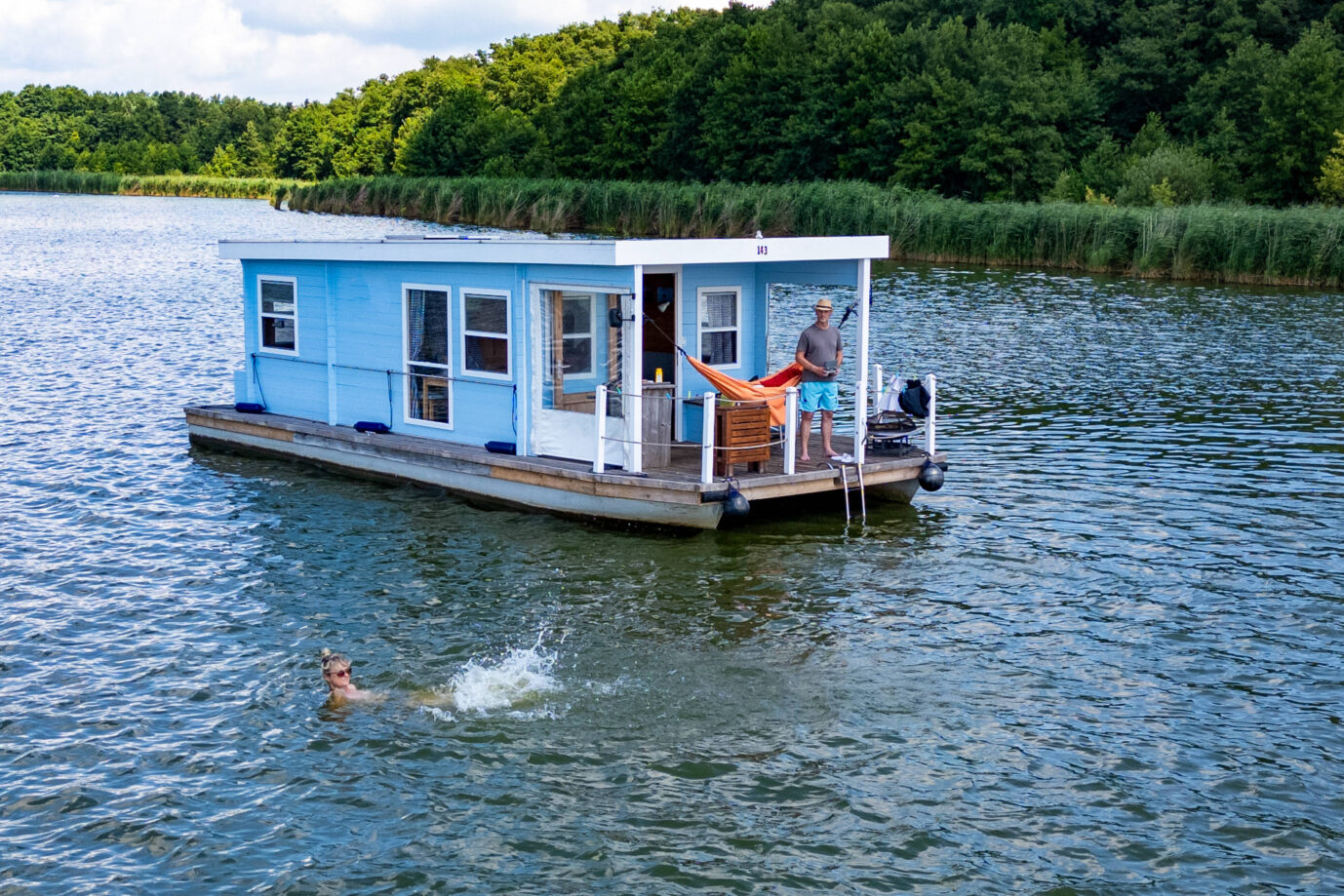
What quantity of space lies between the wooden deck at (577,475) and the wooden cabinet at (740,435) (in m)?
0.22

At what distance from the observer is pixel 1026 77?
71.2 m

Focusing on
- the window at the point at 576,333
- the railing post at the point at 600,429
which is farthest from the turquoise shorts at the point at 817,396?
the window at the point at 576,333

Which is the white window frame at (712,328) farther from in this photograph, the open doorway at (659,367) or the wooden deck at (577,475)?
the wooden deck at (577,475)

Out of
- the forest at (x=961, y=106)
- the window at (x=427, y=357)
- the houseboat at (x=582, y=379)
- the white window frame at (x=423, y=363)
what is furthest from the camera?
the forest at (x=961, y=106)

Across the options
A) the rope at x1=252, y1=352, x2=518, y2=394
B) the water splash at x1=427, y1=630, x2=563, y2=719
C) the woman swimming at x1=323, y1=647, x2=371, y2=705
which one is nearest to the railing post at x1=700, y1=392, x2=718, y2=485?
the rope at x1=252, y1=352, x2=518, y2=394

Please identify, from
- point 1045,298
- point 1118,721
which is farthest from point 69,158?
point 1118,721

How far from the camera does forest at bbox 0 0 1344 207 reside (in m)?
59.5

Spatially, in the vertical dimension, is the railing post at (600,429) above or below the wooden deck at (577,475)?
above

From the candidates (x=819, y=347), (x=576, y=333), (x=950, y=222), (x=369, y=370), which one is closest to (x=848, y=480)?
(x=819, y=347)

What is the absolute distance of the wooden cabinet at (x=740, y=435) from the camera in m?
15.7

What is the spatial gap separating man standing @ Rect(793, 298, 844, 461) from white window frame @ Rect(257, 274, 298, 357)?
783 centimetres

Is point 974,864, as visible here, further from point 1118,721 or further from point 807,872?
point 1118,721

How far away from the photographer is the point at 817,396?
659 inches

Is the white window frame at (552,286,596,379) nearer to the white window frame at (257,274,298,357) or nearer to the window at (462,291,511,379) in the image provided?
the window at (462,291,511,379)
